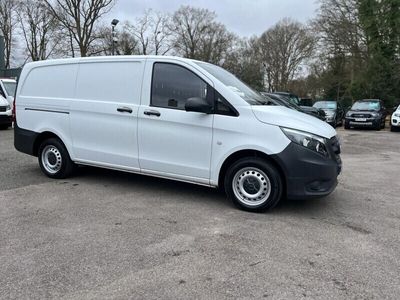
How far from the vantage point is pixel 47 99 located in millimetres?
6684

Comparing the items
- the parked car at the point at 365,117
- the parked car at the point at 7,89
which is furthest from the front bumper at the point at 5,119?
the parked car at the point at 365,117

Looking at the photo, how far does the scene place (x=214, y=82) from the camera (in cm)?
540

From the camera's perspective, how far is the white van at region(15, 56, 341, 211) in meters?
5.07

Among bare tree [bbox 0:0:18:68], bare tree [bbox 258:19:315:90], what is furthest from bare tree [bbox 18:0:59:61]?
bare tree [bbox 258:19:315:90]

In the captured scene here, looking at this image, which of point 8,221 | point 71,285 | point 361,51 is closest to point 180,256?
point 71,285

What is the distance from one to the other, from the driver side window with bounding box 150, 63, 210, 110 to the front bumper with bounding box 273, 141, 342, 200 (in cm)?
131

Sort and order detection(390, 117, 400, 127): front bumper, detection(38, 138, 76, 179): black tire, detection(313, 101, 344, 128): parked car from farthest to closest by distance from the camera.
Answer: detection(313, 101, 344, 128): parked car, detection(390, 117, 400, 127): front bumper, detection(38, 138, 76, 179): black tire

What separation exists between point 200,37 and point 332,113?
3634 cm

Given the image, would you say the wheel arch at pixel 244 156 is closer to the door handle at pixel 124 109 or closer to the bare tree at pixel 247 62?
the door handle at pixel 124 109

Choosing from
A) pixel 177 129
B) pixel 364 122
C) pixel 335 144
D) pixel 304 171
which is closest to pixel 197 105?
pixel 177 129

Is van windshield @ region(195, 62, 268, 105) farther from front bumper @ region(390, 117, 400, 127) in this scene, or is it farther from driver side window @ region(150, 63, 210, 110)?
front bumper @ region(390, 117, 400, 127)

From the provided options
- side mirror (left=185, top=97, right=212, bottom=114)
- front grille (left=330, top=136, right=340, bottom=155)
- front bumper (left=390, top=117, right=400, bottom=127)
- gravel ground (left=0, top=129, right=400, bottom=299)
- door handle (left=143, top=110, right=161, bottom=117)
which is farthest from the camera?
front bumper (left=390, top=117, right=400, bottom=127)

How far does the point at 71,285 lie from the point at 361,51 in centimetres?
3570

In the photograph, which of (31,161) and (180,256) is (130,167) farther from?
(31,161)
